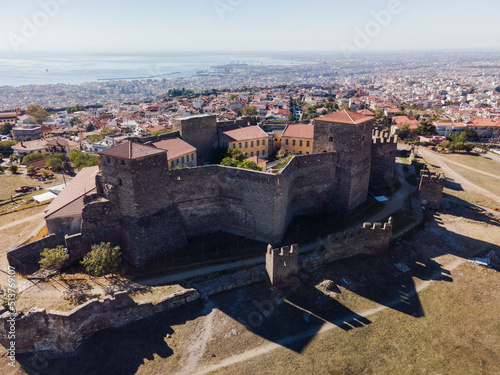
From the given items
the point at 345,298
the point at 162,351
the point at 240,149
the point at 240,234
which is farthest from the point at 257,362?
the point at 240,149

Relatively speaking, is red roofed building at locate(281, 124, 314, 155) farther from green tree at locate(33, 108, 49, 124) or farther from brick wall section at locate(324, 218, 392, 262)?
green tree at locate(33, 108, 49, 124)

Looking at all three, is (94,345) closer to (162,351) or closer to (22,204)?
(162,351)

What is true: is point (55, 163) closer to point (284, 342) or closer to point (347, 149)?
point (347, 149)

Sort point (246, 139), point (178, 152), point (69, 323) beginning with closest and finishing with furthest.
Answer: point (69, 323), point (178, 152), point (246, 139)

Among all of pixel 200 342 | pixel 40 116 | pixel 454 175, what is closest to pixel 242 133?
pixel 200 342

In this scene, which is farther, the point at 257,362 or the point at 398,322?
the point at 398,322

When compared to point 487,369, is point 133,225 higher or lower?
higher
